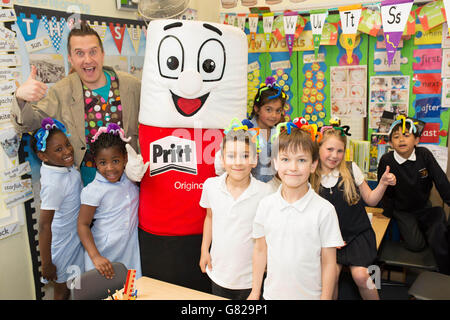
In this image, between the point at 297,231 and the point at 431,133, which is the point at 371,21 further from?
the point at 297,231

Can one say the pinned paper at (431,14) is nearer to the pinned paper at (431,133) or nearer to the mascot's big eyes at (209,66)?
the pinned paper at (431,133)

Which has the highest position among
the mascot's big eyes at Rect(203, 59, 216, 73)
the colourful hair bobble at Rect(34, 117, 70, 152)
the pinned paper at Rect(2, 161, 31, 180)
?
the mascot's big eyes at Rect(203, 59, 216, 73)

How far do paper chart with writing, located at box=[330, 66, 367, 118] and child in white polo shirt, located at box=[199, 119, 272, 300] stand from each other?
1.65 metres

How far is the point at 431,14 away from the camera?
258 centimetres

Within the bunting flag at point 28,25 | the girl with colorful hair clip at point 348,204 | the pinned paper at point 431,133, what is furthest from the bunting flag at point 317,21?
the bunting flag at point 28,25

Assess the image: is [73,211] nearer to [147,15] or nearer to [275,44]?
[147,15]

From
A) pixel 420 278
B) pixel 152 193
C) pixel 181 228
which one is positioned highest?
pixel 152 193

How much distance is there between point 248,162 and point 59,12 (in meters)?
1.33

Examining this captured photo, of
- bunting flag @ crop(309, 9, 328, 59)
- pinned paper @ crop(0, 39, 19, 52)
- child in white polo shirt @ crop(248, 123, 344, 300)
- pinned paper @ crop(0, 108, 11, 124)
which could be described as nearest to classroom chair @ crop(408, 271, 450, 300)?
child in white polo shirt @ crop(248, 123, 344, 300)

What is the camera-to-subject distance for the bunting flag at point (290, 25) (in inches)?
113

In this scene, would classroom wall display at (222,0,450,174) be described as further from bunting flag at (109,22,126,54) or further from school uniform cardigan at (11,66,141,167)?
school uniform cardigan at (11,66,141,167)

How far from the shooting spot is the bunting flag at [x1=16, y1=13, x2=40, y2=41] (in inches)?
73.2

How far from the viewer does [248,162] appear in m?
1.56
